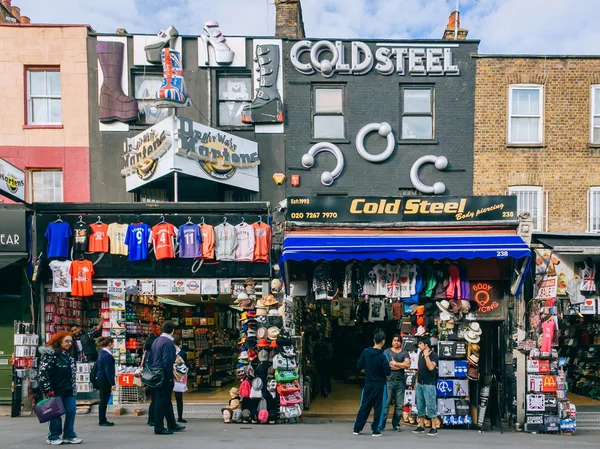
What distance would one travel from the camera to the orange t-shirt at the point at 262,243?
12.9 meters

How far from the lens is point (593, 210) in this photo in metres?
15.6

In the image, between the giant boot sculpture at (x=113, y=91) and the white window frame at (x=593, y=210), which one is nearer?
the giant boot sculpture at (x=113, y=91)

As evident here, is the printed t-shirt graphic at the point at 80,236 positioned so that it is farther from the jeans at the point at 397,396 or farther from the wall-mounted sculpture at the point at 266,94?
the jeans at the point at 397,396

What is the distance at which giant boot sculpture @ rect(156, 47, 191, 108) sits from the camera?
13641 millimetres

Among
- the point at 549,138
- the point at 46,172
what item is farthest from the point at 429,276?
the point at 46,172

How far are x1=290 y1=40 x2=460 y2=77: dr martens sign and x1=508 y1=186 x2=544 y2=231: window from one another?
3724 millimetres

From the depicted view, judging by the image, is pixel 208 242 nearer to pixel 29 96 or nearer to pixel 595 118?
pixel 29 96

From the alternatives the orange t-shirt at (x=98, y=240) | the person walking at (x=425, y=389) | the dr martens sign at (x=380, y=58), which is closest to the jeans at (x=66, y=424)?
the orange t-shirt at (x=98, y=240)

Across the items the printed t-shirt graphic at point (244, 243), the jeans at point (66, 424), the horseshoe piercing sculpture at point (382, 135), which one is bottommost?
the jeans at point (66, 424)

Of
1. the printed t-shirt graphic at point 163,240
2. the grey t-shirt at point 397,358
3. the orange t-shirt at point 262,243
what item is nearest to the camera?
the grey t-shirt at point 397,358

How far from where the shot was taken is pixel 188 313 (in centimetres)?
1609

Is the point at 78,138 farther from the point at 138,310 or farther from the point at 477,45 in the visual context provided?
the point at 477,45

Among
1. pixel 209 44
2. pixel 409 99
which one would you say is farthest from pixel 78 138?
pixel 409 99

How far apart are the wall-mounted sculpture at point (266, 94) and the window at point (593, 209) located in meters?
8.92
